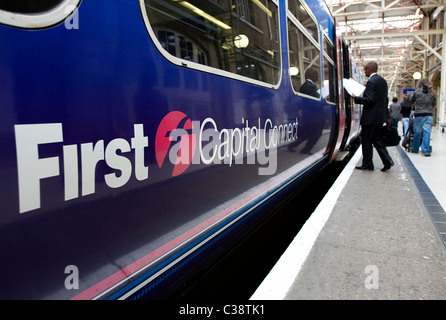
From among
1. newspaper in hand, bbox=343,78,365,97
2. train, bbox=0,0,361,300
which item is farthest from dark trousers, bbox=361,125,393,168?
train, bbox=0,0,361,300

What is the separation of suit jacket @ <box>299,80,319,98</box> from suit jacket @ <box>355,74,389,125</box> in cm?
111

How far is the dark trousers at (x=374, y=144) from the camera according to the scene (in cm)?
463

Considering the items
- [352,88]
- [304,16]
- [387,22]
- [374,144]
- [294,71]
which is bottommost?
[374,144]

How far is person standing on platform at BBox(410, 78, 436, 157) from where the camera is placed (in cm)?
612

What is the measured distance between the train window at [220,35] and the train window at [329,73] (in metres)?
2.18

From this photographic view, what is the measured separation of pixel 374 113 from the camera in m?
4.59

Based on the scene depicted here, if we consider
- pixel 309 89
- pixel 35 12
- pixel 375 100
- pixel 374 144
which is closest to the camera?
pixel 35 12

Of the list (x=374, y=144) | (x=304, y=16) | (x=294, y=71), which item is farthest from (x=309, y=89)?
(x=374, y=144)

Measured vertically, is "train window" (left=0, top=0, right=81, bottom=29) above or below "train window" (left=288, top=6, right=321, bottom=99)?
below

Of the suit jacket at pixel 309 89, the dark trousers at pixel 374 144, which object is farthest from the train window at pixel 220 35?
the dark trousers at pixel 374 144

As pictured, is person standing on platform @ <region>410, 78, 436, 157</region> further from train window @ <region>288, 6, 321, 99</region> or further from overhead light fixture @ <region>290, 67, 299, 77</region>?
overhead light fixture @ <region>290, 67, 299, 77</region>

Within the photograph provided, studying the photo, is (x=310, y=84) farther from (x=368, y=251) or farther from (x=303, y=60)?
(x=368, y=251)

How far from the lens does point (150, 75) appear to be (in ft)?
4.09

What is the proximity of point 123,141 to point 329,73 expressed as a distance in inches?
183
